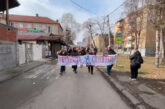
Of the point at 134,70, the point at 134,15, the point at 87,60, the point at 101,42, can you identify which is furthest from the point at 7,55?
the point at 101,42

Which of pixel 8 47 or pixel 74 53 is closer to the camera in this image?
pixel 74 53

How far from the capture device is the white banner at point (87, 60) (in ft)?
42.1

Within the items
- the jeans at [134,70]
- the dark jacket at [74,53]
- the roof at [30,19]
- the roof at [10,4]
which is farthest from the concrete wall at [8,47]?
the roof at [30,19]

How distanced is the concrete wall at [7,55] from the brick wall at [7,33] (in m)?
0.33

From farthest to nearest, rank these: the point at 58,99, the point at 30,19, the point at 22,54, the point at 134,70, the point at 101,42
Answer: the point at 101,42 → the point at 30,19 → the point at 22,54 → the point at 134,70 → the point at 58,99

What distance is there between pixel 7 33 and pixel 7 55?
179 cm

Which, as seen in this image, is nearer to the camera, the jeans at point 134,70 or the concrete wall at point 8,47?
the jeans at point 134,70

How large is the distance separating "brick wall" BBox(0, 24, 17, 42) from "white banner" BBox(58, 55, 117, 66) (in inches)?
183

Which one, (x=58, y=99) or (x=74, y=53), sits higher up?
(x=74, y=53)

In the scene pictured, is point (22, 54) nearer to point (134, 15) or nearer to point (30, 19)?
point (134, 15)

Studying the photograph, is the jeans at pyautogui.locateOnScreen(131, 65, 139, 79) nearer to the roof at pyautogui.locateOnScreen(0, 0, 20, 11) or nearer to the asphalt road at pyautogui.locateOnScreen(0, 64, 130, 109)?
the asphalt road at pyautogui.locateOnScreen(0, 64, 130, 109)

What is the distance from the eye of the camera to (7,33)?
14.4 m

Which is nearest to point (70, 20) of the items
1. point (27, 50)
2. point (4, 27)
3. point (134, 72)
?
point (27, 50)

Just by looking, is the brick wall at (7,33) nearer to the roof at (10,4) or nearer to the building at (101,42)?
the roof at (10,4)
